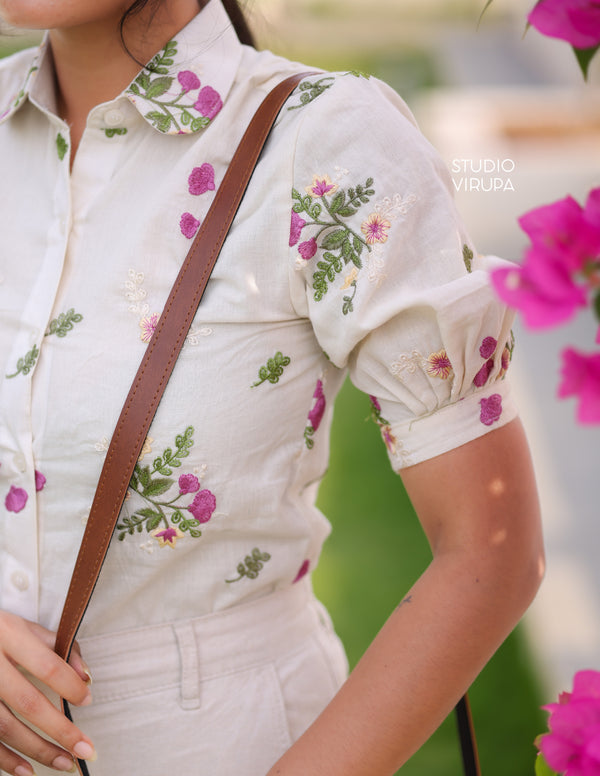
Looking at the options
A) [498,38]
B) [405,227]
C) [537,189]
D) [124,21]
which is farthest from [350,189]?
[498,38]

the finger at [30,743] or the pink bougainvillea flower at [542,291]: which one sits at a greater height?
the pink bougainvillea flower at [542,291]

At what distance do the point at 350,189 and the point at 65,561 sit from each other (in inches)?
21.5

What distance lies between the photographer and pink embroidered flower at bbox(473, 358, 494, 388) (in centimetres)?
102

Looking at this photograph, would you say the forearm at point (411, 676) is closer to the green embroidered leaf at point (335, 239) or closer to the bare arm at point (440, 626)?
the bare arm at point (440, 626)

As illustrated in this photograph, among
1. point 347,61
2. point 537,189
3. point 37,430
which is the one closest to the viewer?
point 37,430

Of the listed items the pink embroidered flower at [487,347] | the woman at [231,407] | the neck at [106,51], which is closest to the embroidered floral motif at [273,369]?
the woman at [231,407]

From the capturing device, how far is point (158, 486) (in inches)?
41.7

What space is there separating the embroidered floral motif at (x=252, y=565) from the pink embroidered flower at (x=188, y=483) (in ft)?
0.44

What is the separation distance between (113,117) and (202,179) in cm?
17

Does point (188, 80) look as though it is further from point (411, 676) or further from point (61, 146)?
point (411, 676)

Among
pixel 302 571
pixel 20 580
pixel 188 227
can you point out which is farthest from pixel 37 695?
pixel 188 227

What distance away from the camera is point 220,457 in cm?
106

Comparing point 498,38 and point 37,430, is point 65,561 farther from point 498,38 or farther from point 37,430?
point 498,38

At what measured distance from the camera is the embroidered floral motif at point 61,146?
1.21 m
